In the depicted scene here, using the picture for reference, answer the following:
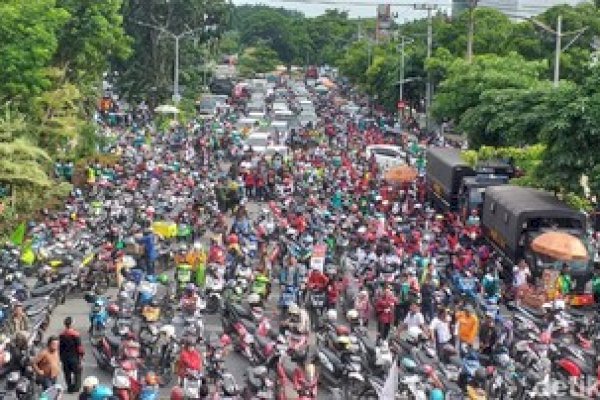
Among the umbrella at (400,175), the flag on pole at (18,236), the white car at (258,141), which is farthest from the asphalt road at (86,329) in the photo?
the white car at (258,141)

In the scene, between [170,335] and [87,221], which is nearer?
[170,335]

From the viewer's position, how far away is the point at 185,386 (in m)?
15.0

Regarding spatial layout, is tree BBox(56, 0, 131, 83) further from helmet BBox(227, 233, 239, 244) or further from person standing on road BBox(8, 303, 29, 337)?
person standing on road BBox(8, 303, 29, 337)

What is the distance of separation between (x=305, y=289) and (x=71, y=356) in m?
6.12

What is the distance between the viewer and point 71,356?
16.6 m

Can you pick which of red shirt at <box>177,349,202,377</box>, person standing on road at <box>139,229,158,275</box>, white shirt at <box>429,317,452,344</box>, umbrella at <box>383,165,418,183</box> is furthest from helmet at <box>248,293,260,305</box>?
umbrella at <box>383,165,418,183</box>

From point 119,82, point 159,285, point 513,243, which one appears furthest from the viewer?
point 119,82

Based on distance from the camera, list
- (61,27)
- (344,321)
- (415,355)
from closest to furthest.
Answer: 1. (415,355)
2. (344,321)
3. (61,27)

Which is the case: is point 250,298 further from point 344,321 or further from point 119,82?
point 119,82

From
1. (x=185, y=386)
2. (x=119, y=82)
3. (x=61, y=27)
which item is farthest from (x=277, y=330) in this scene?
(x=119, y=82)

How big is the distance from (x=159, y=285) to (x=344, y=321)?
14.1 feet

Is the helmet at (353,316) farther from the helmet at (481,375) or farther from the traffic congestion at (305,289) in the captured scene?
the helmet at (481,375)

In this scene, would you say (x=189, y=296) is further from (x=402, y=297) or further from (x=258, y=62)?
(x=258, y=62)

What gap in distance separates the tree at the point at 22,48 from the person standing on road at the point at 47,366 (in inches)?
680
